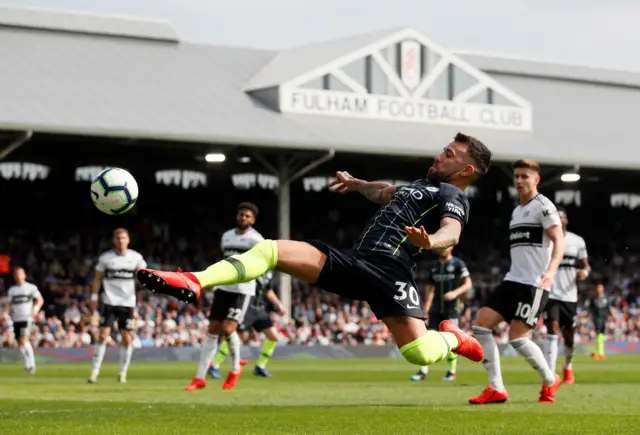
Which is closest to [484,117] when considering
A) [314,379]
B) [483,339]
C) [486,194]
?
[486,194]

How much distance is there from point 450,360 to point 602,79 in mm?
33471

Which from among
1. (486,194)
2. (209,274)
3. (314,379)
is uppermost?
(486,194)

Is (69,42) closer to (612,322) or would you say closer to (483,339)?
(612,322)

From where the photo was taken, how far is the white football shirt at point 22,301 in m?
22.8

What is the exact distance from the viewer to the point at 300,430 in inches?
363

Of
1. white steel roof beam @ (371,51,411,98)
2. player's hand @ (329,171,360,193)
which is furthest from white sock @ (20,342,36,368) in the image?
white steel roof beam @ (371,51,411,98)

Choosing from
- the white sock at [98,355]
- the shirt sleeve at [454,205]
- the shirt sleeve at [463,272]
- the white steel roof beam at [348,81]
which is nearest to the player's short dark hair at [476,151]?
the shirt sleeve at [454,205]

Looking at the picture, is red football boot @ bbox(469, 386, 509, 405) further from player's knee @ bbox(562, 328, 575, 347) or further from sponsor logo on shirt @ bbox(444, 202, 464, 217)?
player's knee @ bbox(562, 328, 575, 347)

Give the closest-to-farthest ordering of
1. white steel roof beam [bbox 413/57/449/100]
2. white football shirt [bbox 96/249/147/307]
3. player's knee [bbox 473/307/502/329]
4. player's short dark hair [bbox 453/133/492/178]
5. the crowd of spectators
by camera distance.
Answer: player's short dark hair [bbox 453/133/492/178], player's knee [bbox 473/307/502/329], white football shirt [bbox 96/249/147/307], the crowd of spectators, white steel roof beam [bbox 413/57/449/100]

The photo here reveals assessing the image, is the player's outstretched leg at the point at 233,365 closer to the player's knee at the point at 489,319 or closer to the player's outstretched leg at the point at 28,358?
the player's knee at the point at 489,319

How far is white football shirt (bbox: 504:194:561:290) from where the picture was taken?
12625 millimetres

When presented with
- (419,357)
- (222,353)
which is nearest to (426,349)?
(419,357)

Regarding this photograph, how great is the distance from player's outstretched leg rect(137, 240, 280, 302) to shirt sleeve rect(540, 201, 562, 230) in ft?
17.1

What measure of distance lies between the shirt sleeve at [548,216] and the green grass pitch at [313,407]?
6.06 ft
